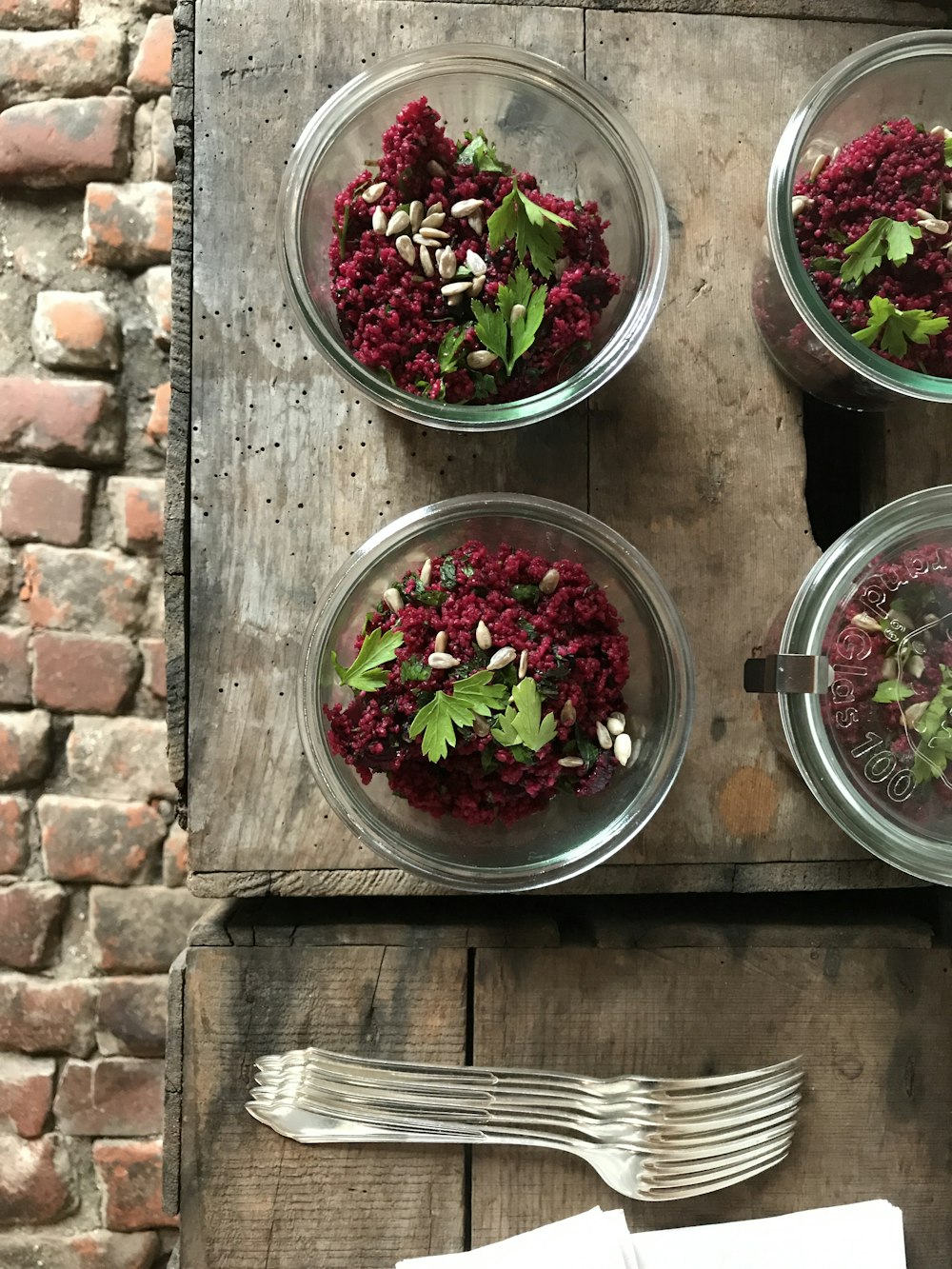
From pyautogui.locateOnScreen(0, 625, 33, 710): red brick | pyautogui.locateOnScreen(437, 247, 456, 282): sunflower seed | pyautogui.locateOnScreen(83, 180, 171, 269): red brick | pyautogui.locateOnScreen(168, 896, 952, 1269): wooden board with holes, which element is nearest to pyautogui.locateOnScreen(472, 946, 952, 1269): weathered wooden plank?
pyautogui.locateOnScreen(168, 896, 952, 1269): wooden board with holes

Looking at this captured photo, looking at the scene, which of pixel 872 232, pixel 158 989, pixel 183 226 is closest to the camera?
pixel 872 232

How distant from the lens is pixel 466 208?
88 centimetres

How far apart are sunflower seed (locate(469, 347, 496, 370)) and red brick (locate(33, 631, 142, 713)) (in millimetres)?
738

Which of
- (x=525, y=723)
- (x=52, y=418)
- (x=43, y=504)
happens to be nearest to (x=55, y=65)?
(x=52, y=418)

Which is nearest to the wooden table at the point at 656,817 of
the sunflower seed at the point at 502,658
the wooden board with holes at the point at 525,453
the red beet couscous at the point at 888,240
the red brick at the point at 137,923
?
the wooden board with holes at the point at 525,453

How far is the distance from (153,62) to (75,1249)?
1.68 m

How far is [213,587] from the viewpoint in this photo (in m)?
1.01

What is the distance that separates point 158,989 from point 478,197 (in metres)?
1.13

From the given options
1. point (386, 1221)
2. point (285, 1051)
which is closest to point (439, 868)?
point (285, 1051)

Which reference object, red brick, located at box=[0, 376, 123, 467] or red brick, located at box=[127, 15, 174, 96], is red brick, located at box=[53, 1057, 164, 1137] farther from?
red brick, located at box=[127, 15, 174, 96]

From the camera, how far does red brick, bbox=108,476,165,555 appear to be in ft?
4.56

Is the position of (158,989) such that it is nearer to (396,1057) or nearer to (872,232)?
(396,1057)

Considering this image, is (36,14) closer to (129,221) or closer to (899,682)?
(129,221)

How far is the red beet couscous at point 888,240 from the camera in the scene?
0.90 metres
